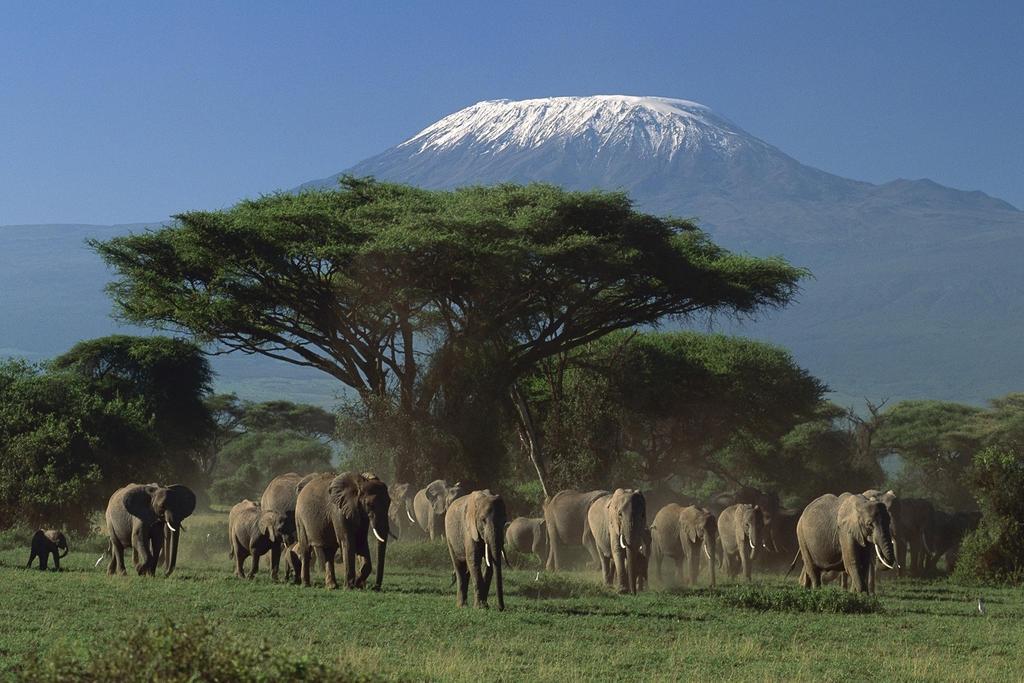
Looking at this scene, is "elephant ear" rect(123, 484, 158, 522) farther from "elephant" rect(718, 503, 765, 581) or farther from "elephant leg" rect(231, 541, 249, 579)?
"elephant" rect(718, 503, 765, 581)

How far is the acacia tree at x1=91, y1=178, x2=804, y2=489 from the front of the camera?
1634 inches

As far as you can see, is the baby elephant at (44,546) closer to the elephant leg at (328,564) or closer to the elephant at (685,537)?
the elephant leg at (328,564)

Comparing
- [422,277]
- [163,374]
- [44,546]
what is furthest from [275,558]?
[163,374]

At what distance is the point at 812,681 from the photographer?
15.1m

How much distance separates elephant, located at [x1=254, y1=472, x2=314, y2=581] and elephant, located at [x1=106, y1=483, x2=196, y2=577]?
1699 millimetres

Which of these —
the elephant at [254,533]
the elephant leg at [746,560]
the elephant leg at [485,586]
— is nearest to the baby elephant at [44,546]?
the elephant at [254,533]

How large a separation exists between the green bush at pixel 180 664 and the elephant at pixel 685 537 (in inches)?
654

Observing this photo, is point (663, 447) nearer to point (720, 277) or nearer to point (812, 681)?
point (720, 277)

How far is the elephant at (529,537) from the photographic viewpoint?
34.5m

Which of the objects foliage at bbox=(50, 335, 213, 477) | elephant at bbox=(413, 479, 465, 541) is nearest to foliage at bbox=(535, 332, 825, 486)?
elephant at bbox=(413, 479, 465, 541)

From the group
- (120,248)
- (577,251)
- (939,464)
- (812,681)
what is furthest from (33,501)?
(939,464)

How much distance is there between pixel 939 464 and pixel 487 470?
33494mm

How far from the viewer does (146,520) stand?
24.9m

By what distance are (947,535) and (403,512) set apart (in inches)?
593
